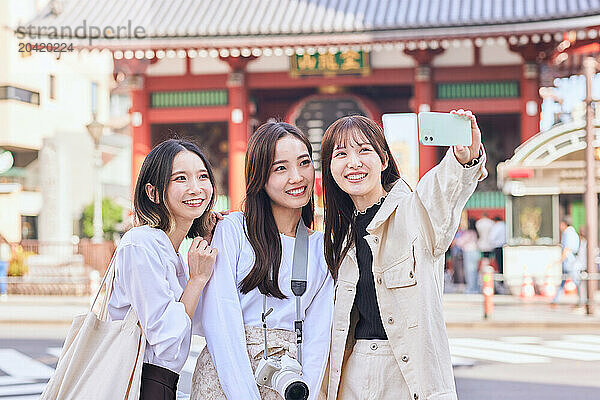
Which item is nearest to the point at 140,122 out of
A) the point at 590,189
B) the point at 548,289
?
the point at 548,289

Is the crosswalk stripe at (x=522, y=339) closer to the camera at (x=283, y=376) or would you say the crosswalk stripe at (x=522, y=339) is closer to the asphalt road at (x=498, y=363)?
the asphalt road at (x=498, y=363)

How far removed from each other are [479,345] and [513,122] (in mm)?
9434

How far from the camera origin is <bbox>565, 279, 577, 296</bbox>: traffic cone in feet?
49.1

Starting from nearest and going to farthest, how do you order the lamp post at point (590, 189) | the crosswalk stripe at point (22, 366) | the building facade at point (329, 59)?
1. the crosswalk stripe at point (22, 366)
2. the lamp post at point (590, 189)
3. the building facade at point (329, 59)

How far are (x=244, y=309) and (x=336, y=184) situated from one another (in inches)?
26.4

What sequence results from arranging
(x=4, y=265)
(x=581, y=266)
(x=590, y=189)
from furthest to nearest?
(x=4, y=265)
(x=581, y=266)
(x=590, y=189)

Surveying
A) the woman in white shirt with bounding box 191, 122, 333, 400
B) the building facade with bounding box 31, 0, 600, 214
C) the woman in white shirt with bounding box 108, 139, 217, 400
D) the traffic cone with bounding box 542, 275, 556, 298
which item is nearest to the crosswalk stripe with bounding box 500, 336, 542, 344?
the traffic cone with bounding box 542, 275, 556, 298

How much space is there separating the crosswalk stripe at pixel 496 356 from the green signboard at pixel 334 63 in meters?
7.83

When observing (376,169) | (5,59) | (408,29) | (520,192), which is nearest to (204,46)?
(408,29)

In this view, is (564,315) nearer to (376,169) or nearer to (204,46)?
(204,46)

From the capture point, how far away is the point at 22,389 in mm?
7746

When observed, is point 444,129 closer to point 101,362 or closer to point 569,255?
point 101,362

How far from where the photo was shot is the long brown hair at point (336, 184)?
3.15 m

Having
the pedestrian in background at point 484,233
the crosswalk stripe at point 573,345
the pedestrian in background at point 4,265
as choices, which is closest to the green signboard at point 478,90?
the pedestrian in background at point 484,233
